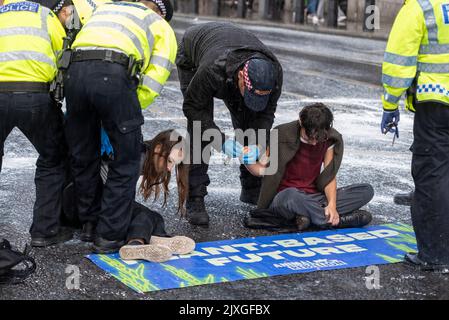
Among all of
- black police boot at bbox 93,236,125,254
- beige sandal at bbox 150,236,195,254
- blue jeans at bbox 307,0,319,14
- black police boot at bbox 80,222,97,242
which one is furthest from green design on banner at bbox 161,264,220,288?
blue jeans at bbox 307,0,319,14

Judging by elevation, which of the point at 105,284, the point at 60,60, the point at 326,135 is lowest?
the point at 105,284

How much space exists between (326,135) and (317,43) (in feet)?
44.2

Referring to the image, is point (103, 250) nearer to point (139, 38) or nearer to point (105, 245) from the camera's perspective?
point (105, 245)

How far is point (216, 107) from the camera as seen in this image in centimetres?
1011

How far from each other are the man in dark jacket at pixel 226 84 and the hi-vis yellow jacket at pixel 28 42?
38.2 inches

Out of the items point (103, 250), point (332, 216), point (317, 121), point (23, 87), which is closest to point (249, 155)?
point (317, 121)

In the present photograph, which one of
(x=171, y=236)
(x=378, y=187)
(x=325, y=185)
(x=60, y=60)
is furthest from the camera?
(x=378, y=187)

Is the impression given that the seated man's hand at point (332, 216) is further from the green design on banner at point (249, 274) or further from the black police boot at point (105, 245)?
the black police boot at point (105, 245)

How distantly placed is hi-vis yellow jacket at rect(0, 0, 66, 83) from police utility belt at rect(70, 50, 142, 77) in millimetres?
215

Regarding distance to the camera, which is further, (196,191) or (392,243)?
(196,191)

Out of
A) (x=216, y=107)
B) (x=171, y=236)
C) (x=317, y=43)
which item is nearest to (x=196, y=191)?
(x=171, y=236)

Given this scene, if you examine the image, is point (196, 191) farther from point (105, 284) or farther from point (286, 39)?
point (286, 39)
